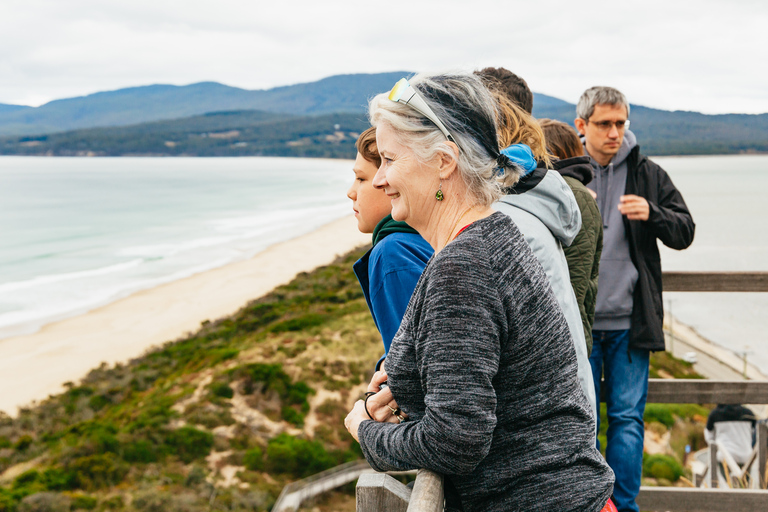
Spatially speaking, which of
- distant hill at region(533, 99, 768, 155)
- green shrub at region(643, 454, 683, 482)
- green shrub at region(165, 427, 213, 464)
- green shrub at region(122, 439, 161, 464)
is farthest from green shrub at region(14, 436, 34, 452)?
distant hill at region(533, 99, 768, 155)

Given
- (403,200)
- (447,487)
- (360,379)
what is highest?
(403,200)

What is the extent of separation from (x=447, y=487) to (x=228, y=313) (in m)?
23.2

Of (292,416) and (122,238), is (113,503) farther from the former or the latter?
(122,238)

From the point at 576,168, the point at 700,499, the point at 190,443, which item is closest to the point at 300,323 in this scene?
the point at 190,443

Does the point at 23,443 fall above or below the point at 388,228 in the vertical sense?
below

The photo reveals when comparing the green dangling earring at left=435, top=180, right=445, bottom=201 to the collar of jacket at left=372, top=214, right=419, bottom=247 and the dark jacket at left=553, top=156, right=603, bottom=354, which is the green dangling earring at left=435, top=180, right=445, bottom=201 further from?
the dark jacket at left=553, top=156, right=603, bottom=354

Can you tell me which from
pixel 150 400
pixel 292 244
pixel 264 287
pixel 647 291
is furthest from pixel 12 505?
pixel 292 244

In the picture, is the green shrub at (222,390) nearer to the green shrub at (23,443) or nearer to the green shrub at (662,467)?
the green shrub at (23,443)

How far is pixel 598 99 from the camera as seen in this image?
3.01 m

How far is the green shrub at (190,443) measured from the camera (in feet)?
34.4

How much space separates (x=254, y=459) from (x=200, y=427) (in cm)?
161

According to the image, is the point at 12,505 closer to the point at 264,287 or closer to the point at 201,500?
the point at 201,500

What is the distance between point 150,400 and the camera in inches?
524

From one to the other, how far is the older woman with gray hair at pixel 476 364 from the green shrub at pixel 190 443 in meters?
10.3
